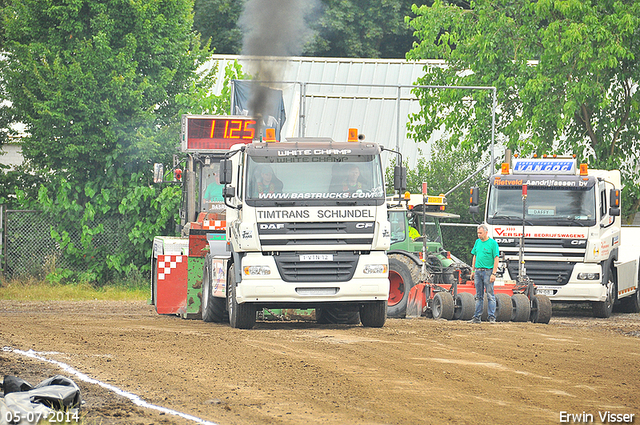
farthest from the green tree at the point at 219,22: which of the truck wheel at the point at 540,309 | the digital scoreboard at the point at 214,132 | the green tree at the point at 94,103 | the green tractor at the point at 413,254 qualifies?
the truck wheel at the point at 540,309

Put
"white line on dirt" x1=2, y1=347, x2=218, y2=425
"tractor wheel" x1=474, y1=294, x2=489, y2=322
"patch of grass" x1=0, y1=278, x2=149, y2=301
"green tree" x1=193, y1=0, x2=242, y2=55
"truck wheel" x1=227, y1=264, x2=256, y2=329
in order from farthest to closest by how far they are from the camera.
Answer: "green tree" x1=193, y1=0, x2=242, y2=55
"patch of grass" x1=0, y1=278, x2=149, y2=301
"tractor wheel" x1=474, y1=294, x2=489, y2=322
"truck wheel" x1=227, y1=264, x2=256, y2=329
"white line on dirt" x1=2, y1=347, x2=218, y2=425

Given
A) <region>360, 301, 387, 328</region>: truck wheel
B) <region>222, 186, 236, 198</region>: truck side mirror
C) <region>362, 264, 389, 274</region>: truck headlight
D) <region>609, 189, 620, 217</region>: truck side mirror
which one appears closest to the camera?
<region>362, 264, 389, 274</region>: truck headlight

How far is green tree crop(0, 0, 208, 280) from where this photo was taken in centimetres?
2409

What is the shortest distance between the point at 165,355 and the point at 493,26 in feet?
59.8

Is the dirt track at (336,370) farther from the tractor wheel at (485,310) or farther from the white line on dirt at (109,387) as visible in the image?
the tractor wheel at (485,310)

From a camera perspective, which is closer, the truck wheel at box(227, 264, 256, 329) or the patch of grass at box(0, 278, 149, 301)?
the truck wheel at box(227, 264, 256, 329)

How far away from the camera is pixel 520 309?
1745 centimetres

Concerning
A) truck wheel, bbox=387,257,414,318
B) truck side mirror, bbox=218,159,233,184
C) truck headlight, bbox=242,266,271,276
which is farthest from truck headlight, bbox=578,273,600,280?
truck side mirror, bbox=218,159,233,184

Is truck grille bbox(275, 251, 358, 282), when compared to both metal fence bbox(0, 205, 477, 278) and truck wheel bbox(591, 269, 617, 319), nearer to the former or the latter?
truck wheel bbox(591, 269, 617, 319)

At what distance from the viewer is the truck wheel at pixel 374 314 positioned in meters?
15.0

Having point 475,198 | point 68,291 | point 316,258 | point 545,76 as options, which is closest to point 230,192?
point 316,258

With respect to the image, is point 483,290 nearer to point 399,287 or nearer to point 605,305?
point 399,287

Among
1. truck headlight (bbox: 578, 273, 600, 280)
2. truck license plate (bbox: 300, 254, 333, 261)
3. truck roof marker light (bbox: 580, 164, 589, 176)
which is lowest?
truck headlight (bbox: 578, 273, 600, 280)

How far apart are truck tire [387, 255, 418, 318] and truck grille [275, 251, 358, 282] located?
17.0 feet
